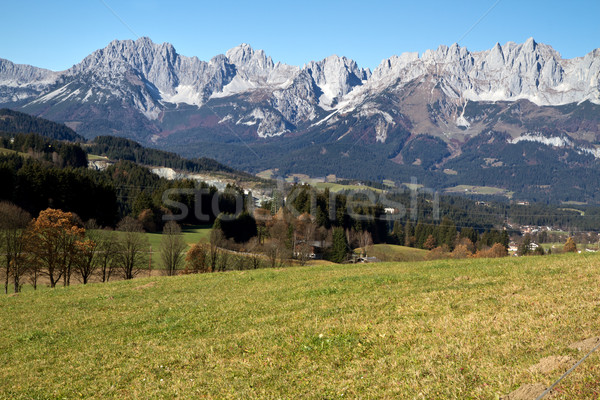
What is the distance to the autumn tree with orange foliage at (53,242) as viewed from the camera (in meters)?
51.6

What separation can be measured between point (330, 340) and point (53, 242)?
49.2 meters

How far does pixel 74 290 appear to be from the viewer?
3453cm

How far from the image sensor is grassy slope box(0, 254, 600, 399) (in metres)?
11.2

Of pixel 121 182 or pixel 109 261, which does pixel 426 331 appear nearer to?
pixel 109 261

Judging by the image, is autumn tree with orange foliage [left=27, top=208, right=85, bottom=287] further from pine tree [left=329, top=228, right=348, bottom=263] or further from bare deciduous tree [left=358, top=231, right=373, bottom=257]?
bare deciduous tree [left=358, top=231, right=373, bottom=257]

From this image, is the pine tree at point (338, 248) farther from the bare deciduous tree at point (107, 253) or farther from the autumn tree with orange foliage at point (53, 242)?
the autumn tree with orange foliage at point (53, 242)

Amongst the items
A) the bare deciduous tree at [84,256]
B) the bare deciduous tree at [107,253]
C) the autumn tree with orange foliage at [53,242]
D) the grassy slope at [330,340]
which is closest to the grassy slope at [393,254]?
the bare deciduous tree at [107,253]

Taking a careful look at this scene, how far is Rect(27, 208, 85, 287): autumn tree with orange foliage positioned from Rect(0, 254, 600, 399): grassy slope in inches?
1152

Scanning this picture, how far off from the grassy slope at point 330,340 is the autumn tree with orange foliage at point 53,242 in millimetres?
29271

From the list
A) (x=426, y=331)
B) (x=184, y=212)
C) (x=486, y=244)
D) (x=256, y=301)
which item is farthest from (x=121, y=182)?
(x=426, y=331)

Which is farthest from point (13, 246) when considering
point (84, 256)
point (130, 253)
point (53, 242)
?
point (130, 253)

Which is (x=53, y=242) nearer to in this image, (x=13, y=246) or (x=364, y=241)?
(x=13, y=246)

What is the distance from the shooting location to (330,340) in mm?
14531

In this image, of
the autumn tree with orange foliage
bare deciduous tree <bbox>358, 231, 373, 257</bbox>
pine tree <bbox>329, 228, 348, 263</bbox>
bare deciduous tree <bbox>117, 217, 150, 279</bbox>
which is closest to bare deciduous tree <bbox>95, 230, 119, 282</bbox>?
bare deciduous tree <bbox>117, 217, 150, 279</bbox>
